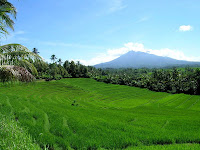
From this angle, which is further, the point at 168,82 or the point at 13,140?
the point at 168,82

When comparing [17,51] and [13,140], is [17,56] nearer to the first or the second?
[17,51]

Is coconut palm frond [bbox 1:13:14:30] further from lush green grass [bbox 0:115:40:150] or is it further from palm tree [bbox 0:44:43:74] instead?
lush green grass [bbox 0:115:40:150]

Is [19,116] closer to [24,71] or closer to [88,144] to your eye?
[24,71]

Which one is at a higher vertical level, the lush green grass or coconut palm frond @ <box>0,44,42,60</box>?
coconut palm frond @ <box>0,44,42,60</box>

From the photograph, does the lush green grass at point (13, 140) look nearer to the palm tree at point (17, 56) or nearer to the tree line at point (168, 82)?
the palm tree at point (17, 56)

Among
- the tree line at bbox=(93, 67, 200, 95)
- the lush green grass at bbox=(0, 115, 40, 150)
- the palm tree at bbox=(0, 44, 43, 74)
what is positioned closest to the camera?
the lush green grass at bbox=(0, 115, 40, 150)

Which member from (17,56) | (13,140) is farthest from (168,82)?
(13,140)

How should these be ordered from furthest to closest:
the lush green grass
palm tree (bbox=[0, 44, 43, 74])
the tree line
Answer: the tree line
palm tree (bbox=[0, 44, 43, 74])
the lush green grass

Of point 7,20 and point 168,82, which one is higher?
point 7,20

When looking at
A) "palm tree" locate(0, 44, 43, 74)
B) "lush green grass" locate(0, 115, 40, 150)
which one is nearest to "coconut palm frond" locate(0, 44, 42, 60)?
"palm tree" locate(0, 44, 43, 74)

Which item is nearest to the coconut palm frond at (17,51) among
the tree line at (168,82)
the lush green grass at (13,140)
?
the lush green grass at (13,140)

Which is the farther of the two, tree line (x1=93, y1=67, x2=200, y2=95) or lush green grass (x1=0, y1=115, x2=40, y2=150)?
tree line (x1=93, y1=67, x2=200, y2=95)

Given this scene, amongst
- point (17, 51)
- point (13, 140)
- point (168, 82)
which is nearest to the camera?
point (13, 140)

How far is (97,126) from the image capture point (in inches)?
256
